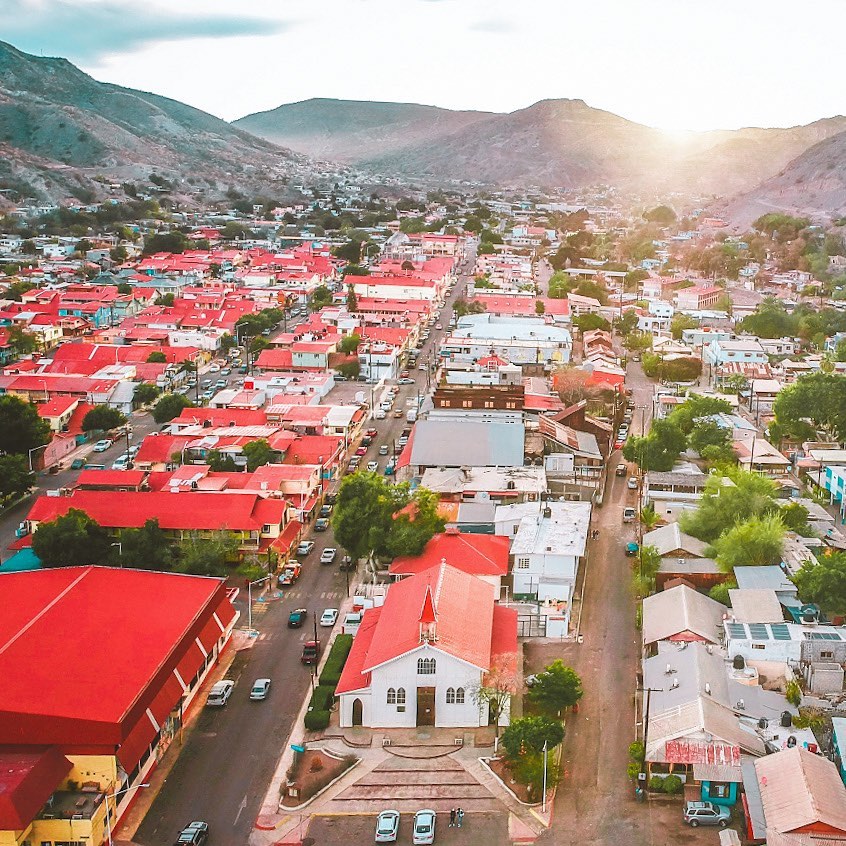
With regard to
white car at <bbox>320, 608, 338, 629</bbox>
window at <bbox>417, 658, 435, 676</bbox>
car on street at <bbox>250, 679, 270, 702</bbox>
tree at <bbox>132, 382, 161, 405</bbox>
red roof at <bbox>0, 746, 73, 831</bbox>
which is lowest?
car on street at <bbox>250, 679, 270, 702</bbox>

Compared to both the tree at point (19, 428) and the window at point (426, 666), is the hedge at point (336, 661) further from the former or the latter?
the tree at point (19, 428)

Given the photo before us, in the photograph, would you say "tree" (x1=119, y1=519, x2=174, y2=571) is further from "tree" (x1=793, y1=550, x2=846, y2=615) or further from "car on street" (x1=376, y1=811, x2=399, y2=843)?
"tree" (x1=793, y1=550, x2=846, y2=615)

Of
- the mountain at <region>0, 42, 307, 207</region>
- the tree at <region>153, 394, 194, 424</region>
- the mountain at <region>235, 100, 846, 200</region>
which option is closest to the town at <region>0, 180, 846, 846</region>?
the tree at <region>153, 394, 194, 424</region>

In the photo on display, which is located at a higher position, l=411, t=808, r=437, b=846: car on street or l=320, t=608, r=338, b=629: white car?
l=320, t=608, r=338, b=629: white car

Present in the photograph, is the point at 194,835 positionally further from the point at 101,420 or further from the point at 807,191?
the point at 807,191

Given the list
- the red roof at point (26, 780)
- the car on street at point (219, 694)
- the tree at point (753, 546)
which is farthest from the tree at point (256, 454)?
the red roof at point (26, 780)

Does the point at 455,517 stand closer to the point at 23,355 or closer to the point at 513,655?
the point at 513,655

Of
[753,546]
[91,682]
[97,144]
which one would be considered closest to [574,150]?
[97,144]

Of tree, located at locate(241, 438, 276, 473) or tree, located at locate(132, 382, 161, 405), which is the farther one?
tree, located at locate(132, 382, 161, 405)
